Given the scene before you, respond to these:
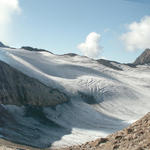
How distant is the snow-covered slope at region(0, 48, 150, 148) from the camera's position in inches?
2325

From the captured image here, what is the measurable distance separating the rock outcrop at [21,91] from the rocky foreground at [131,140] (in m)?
51.1

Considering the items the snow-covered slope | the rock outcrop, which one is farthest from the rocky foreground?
the rock outcrop

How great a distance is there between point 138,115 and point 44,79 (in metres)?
36.3

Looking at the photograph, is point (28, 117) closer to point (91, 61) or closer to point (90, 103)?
point (90, 103)

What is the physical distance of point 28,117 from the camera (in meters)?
63.1

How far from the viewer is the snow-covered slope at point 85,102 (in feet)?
194

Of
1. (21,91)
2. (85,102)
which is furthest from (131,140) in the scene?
(85,102)

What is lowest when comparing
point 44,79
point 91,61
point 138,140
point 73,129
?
point 73,129

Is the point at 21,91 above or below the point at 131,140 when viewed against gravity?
above

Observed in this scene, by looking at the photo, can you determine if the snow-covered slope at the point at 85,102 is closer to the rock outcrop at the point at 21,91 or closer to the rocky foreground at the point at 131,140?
the rock outcrop at the point at 21,91

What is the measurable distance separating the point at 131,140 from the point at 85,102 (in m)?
86.9

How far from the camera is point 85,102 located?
3912 inches

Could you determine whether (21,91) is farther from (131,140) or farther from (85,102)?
(131,140)

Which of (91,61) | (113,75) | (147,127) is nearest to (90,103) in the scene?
(113,75)
